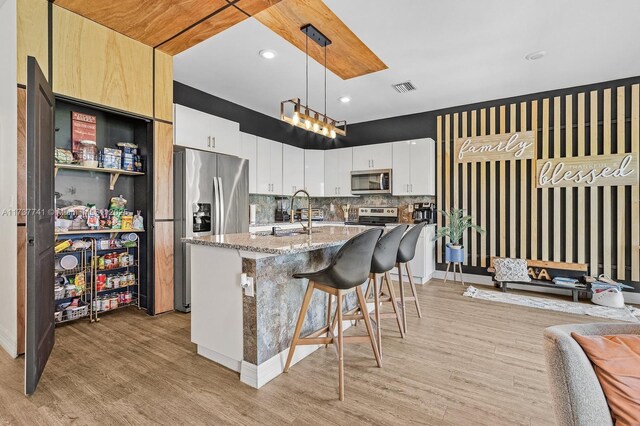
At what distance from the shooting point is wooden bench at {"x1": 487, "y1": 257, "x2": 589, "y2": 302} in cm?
409

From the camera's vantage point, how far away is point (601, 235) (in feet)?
13.8

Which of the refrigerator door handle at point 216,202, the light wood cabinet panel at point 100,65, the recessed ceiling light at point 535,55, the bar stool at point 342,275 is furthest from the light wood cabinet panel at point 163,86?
the recessed ceiling light at point 535,55

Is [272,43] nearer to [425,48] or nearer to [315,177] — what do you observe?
[425,48]

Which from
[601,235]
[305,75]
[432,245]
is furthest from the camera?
[432,245]

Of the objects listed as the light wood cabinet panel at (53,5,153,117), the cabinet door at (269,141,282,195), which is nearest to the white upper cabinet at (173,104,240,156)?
the light wood cabinet panel at (53,5,153,117)

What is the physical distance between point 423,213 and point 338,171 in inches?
70.4

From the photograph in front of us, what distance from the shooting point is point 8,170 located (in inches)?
101

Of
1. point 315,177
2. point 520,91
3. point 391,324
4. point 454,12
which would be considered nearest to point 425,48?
point 454,12

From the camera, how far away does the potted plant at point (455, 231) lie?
15.8 ft

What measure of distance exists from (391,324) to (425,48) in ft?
9.43

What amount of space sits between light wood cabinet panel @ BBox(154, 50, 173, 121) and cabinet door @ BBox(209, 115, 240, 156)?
25.6 inches

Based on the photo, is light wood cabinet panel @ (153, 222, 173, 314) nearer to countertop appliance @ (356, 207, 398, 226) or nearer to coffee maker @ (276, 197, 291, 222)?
coffee maker @ (276, 197, 291, 222)

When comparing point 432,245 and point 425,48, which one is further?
point 432,245

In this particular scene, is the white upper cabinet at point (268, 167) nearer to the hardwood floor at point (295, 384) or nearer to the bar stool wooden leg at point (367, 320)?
the hardwood floor at point (295, 384)
